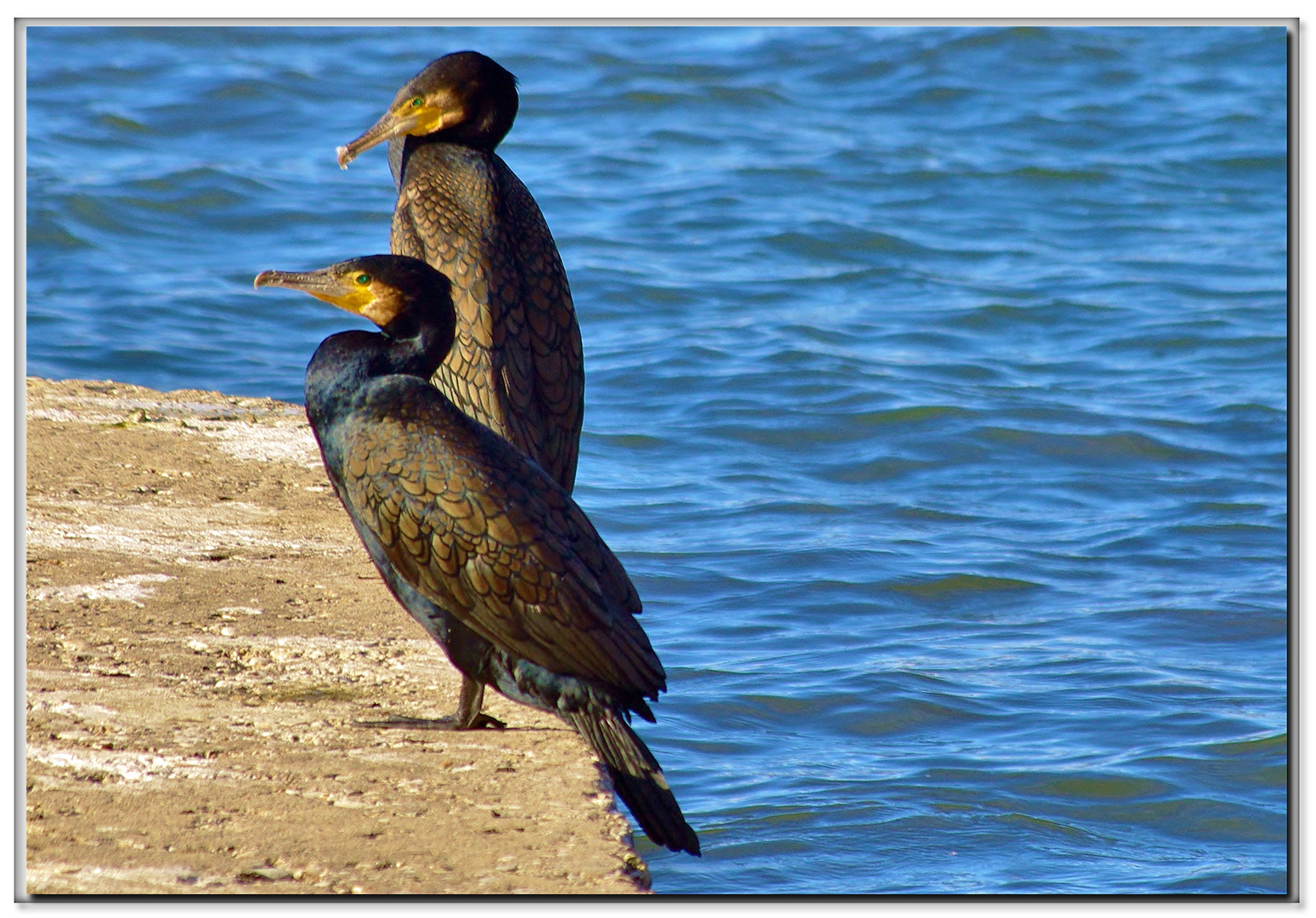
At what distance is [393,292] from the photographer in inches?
160

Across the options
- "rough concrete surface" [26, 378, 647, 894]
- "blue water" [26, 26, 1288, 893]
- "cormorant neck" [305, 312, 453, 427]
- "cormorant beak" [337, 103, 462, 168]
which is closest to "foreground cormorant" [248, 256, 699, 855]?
"cormorant neck" [305, 312, 453, 427]

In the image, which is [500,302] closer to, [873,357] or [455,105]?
[455,105]

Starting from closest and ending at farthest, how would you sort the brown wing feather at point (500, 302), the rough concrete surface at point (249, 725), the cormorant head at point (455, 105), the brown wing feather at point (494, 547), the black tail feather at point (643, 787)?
1. the rough concrete surface at point (249, 725)
2. the black tail feather at point (643, 787)
3. the brown wing feather at point (494, 547)
4. the brown wing feather at point (500, 302)
5. the cormorant head at point (455, 105)

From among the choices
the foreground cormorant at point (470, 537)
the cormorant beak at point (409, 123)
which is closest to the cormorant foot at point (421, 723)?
the foreground cormorant at point (470, 537)

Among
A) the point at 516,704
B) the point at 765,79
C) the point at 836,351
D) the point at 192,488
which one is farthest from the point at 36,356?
the point at 765,79

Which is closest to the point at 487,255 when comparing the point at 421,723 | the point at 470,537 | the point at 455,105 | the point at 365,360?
the point at 455,105

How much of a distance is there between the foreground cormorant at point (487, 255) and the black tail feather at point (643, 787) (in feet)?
3.87

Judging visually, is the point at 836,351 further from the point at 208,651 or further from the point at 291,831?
the point at 291,831

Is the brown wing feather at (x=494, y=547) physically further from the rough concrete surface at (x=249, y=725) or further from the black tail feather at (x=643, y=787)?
the rough concrete surface at (x=249, y=725)

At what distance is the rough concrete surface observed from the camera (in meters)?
3.34

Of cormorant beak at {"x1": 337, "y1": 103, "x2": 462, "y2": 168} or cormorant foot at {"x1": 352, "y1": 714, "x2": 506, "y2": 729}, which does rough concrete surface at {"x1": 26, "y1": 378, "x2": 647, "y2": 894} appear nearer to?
cormorant foot at {"x1": 352, "y1": 714, "x2": 506, "y2": 729}

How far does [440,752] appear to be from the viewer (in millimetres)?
3971

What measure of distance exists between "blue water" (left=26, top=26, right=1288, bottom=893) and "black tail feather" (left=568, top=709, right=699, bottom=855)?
17.8 inches

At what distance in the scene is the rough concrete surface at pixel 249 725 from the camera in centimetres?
334
